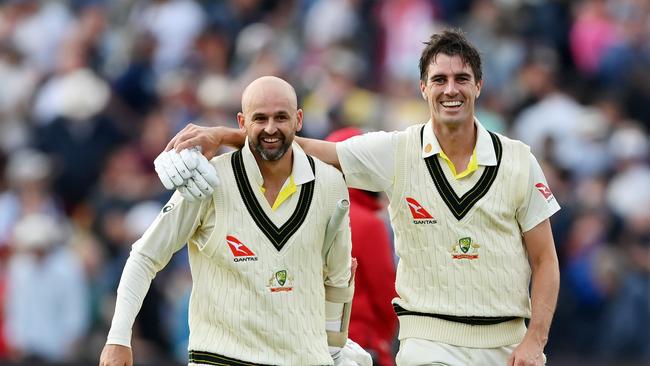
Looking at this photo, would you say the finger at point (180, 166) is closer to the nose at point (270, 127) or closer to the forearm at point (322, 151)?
the nose at point (270, 127)

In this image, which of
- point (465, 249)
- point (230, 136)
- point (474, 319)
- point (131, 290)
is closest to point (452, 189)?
point (465, 249)

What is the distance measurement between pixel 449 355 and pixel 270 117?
5.06 feet

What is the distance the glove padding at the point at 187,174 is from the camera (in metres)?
7.51

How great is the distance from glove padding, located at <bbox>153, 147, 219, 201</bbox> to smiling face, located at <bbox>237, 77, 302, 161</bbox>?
1.00 feet

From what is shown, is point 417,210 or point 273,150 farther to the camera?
point 417,210

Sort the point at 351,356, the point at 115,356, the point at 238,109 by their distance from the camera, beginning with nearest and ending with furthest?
1. the point at 115,356
2. the point at 351,356
3. the point at 238,109

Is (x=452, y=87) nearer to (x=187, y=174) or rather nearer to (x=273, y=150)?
A: (x=273, y=150)

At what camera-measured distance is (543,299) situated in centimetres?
802

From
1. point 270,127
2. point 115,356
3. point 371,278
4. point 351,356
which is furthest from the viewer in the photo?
point 371,278

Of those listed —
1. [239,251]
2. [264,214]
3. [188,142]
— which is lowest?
[239,251]

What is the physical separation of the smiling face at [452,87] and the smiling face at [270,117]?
2.59 feet

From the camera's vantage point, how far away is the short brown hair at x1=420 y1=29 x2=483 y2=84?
8.12 m

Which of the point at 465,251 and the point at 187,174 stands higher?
the point at 187,174

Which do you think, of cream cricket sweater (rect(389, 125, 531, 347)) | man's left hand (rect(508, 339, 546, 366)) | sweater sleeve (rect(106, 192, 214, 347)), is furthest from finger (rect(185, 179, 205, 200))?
man's left hand (rect(508, 339, 546, 366))
